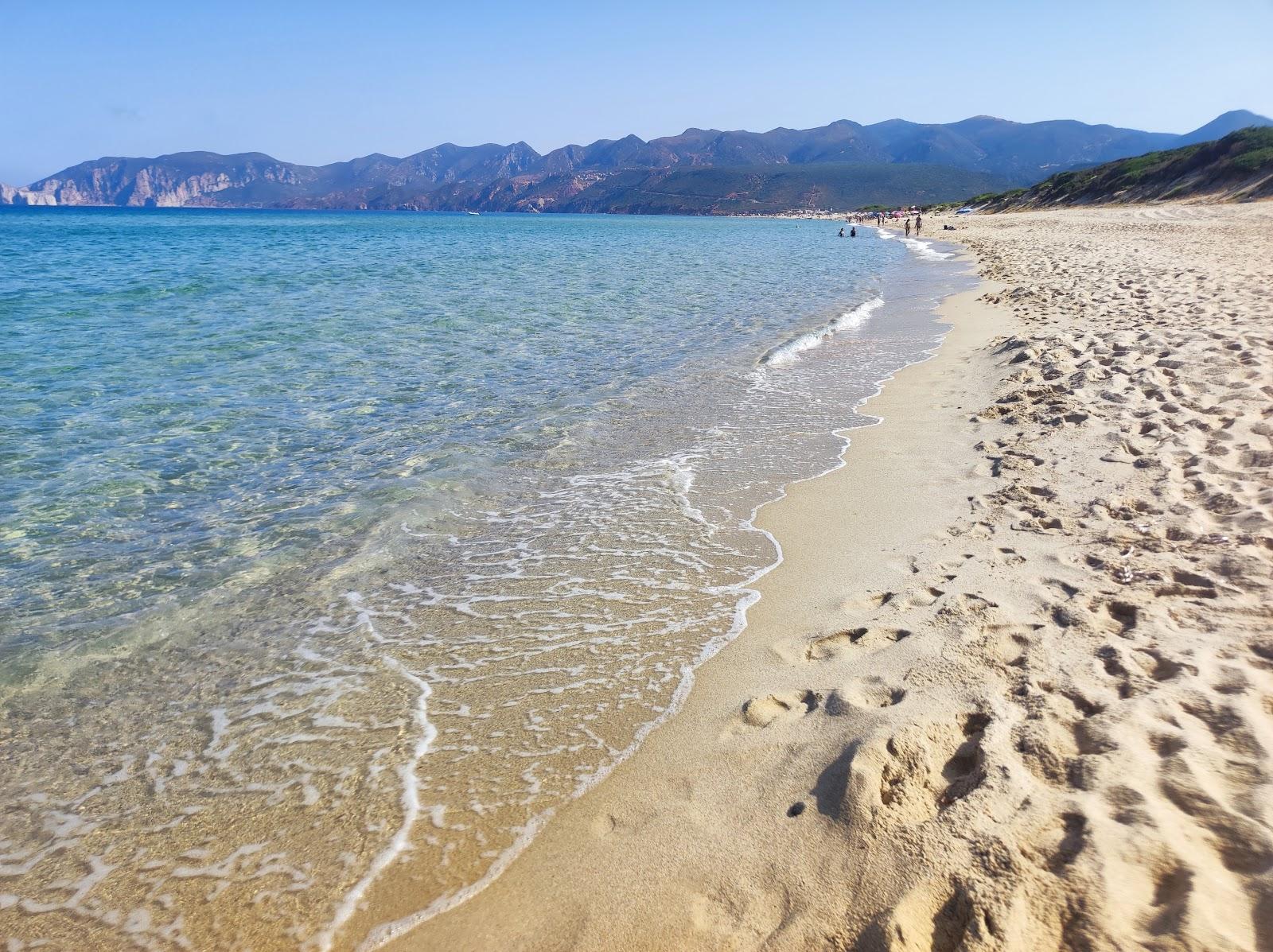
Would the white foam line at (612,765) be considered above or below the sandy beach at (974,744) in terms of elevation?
below

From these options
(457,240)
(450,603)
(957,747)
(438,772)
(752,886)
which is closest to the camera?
(752,886)

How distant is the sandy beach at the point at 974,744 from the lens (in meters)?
2.29

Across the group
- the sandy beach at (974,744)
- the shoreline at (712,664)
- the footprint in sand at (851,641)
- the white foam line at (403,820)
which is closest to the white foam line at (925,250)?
the shoreline at (712,664)

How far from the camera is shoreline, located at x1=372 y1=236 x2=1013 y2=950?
267 centimetres

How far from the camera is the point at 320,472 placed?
748cm

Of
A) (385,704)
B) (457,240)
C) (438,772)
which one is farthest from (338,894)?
(457,240)

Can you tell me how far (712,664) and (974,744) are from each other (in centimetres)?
155

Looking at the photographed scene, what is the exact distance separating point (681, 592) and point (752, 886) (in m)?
2.55

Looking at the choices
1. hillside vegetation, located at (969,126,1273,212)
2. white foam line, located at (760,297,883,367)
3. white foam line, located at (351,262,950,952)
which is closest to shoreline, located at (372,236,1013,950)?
white foam line, located at (351,262,950,952)

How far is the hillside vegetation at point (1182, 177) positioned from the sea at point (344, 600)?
5490cm

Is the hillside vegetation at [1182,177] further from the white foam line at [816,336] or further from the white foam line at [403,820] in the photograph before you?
the white foam line at [403,820]

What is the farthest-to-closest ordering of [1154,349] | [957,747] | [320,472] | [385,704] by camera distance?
[1154,349], [320,472], [385,704], [957,747]

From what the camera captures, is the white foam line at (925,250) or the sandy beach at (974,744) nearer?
the sandy beach at (974,744)

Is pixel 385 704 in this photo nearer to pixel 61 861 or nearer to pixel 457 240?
pixel 61 861
